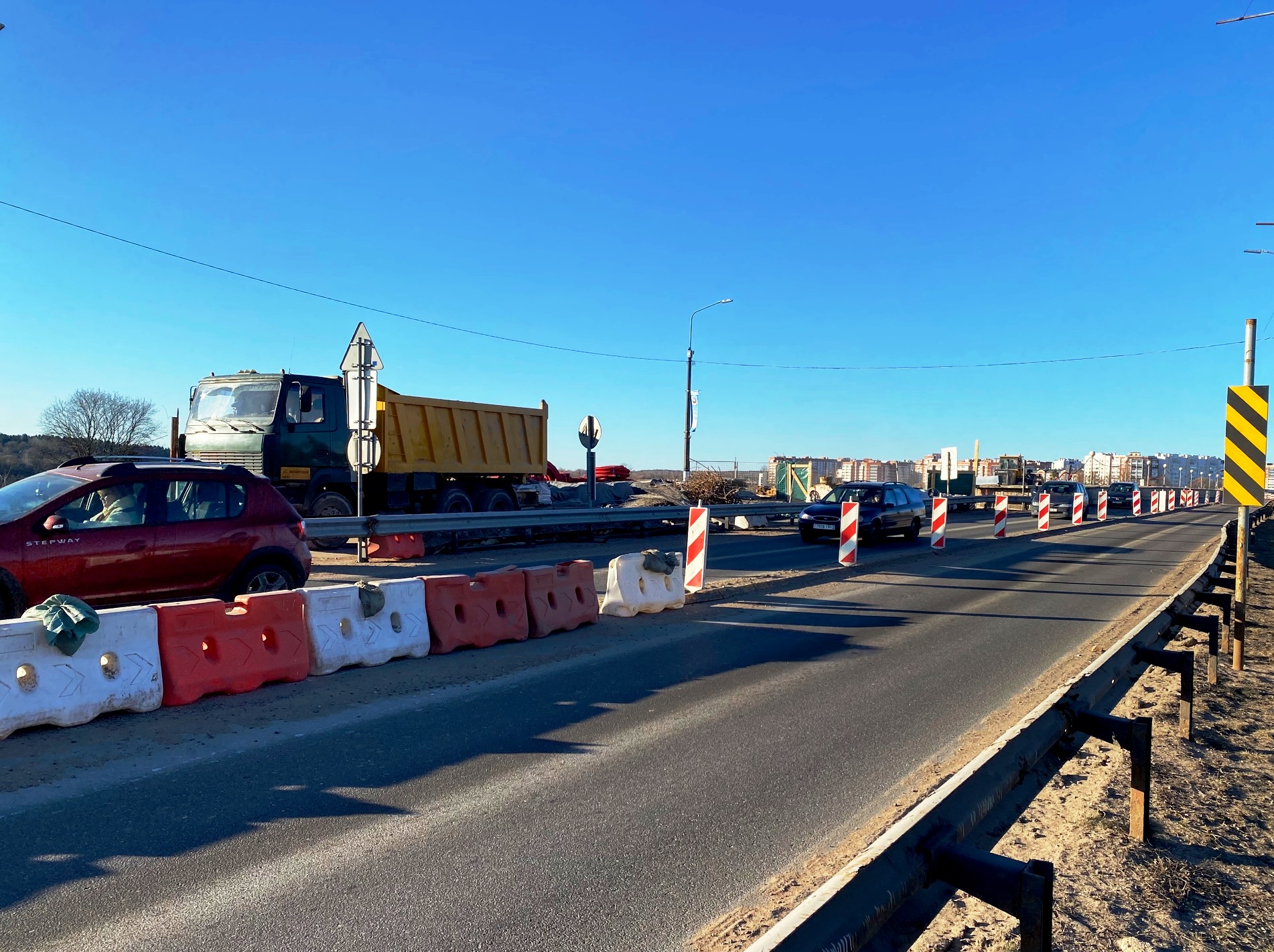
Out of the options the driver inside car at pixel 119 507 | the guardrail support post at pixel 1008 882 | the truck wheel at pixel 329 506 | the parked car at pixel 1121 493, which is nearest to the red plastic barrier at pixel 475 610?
the driver inside car at pixel 119 507

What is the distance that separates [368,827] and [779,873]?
77.0 inches

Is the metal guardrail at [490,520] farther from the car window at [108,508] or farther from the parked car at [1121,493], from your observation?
the parked car at [1121,493]

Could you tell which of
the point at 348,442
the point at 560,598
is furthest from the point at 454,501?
the point at 560,598

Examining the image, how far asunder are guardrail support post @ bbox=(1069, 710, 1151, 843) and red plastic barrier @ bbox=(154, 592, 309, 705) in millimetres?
5530

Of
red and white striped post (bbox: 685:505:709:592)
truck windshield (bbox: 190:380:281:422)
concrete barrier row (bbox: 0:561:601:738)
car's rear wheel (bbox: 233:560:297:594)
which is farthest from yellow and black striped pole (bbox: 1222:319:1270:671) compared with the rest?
truck windshield (bbox: 190:380:281:422)

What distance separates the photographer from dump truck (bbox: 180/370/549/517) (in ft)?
49.0

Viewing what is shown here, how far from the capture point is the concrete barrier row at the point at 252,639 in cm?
547

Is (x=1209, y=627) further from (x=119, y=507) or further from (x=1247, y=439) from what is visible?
(x=119, y=507)

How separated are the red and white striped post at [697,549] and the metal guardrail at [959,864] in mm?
7476

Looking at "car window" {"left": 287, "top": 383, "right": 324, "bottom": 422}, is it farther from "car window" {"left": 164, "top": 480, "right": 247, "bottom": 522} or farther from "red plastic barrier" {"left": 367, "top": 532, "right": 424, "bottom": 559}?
"car window" {"left": 164, "top": 480, "right": 247, "bottom": 522}

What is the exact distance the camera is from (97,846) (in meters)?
3.93

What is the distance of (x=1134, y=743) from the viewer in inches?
156

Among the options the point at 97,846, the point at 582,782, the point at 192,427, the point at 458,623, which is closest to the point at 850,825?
the point at 582,782

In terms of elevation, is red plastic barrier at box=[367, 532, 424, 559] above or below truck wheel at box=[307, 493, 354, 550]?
below
